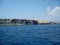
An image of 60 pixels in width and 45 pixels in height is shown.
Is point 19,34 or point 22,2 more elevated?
point 22,2

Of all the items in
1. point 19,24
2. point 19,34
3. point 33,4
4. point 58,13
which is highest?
point 33,4

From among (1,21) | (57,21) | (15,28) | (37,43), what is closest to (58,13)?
(57,21)

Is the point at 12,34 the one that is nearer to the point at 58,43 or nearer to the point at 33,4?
the point at 33,4

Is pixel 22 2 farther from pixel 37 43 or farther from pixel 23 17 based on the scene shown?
pixel 37 43

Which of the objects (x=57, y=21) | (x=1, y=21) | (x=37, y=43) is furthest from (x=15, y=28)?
(x=57, y=21)

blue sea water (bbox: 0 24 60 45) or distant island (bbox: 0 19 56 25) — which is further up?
distant island (bbox: 0 19 56 25)

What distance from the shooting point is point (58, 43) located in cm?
234

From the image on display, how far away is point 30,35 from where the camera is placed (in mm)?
2371

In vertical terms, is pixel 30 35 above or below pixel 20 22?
below

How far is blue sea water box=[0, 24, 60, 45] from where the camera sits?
2.36 m

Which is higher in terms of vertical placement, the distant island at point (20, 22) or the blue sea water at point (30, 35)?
the distant island at point (20, 22)

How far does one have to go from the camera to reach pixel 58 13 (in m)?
2.38

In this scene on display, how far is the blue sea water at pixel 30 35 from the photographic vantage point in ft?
7.73

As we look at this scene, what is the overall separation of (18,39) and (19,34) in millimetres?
81
